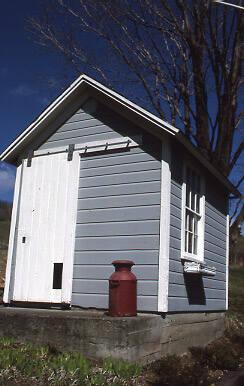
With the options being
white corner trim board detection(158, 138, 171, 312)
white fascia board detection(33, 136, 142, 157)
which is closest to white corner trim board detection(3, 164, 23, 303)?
white fascia board detection(33, 136, 142, 157)

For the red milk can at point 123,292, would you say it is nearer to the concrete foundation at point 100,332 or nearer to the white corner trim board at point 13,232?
the concrete foundation at point 100,332

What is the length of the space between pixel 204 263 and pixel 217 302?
65.8 inches

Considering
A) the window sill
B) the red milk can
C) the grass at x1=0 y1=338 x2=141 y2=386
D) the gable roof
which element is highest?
the gable roof

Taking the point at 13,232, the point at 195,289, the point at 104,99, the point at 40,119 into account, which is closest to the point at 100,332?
the point at 195,289

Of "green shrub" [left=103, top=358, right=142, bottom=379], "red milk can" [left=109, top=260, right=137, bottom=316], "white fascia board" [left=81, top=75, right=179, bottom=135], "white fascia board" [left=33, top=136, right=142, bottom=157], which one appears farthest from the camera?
"white fascia board" [left=33, top=136, right=142, bottom=157]

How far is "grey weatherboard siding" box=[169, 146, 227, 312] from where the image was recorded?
862 centimetres

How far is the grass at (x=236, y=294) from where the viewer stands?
1458cm

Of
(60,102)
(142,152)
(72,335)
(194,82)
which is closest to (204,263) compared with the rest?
(142,152)

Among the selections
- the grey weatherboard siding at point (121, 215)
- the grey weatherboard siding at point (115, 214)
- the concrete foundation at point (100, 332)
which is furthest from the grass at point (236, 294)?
the grey weatherboard siding at point (115, 214)

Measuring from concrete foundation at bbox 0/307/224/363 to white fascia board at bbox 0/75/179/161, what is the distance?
10.5 ft

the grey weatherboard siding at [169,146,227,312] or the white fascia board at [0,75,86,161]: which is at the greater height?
the white fascia board at [0,75,86,161]

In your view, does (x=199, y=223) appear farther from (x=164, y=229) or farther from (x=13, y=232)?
(x=13, y=232)

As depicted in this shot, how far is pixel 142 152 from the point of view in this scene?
8992 millimetres

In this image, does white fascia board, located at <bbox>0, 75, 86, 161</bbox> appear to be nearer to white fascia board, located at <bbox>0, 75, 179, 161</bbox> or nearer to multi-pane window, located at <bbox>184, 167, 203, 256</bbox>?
white fascia board, located at <bbox>0, 75, 179, 161</bbox>
